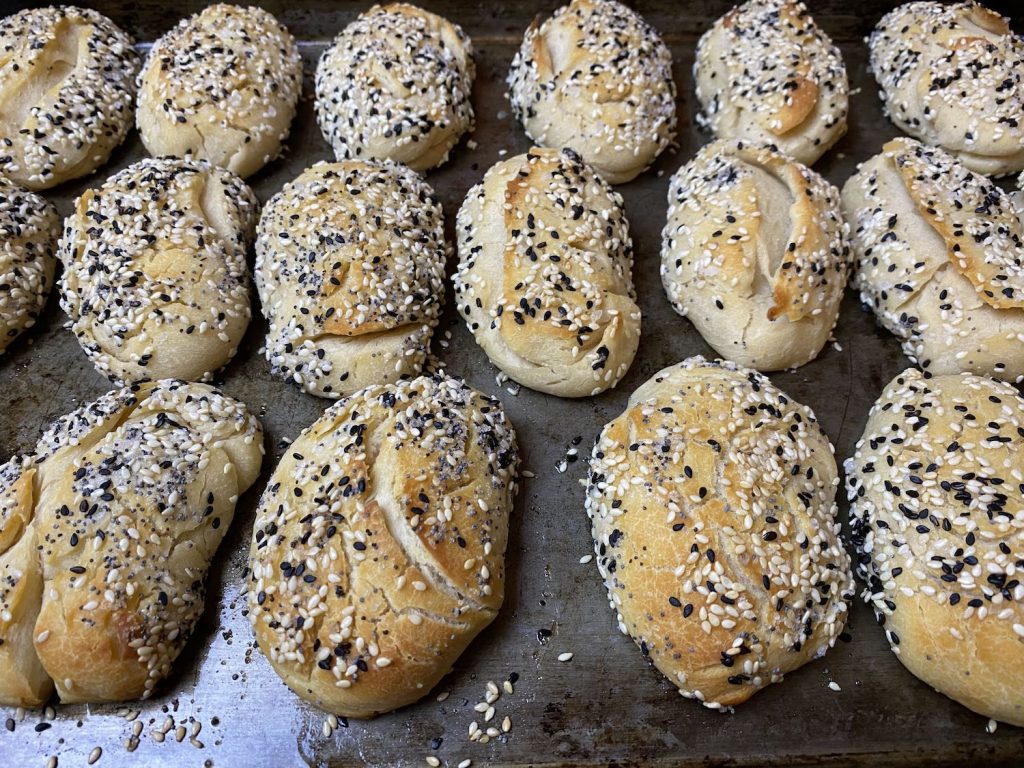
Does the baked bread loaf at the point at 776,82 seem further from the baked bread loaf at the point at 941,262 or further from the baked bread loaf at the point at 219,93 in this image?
the baked bread loaf at the point at 219,93

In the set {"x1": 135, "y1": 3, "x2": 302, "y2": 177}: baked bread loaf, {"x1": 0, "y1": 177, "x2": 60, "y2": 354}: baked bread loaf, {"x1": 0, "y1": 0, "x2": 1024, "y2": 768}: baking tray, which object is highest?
{"x1": 135, "y1": 3, "x2": 302, "y2": 177}: baked bread loaf

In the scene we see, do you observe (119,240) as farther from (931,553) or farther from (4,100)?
(931,553)

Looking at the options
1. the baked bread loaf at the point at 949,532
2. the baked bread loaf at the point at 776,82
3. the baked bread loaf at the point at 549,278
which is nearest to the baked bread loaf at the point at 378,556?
the baked bread loaf at the point at 549,278

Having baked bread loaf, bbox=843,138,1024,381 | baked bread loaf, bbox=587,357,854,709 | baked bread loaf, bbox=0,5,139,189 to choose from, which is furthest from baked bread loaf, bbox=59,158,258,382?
baked bread loaf, bbox=843,138,1024,381

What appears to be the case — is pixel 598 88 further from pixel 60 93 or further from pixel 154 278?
pixel 60 93

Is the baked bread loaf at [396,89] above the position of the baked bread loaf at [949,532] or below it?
above

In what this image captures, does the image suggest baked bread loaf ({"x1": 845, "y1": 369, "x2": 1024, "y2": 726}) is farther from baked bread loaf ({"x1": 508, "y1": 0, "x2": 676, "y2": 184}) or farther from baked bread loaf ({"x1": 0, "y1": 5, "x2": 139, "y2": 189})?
baked bread loaf ({"x1": 0, "y1": 5, "x2": 139, "y2": 189})
